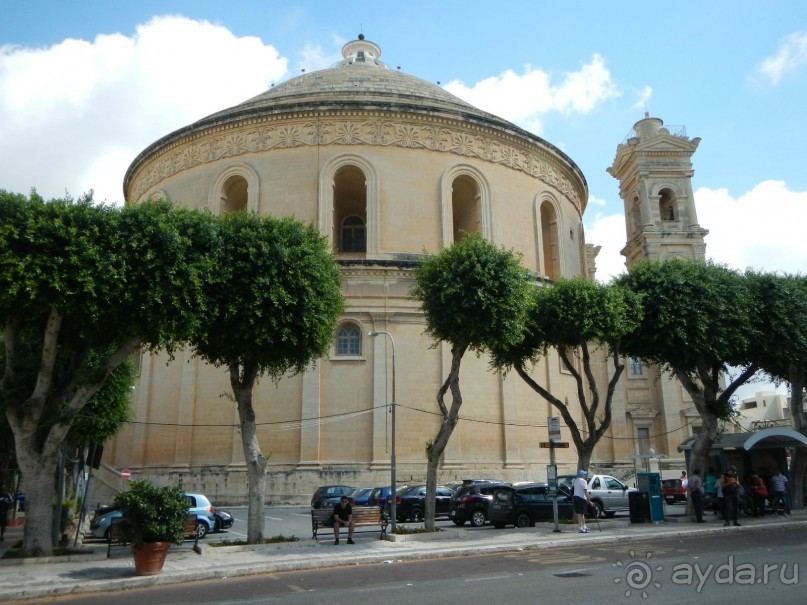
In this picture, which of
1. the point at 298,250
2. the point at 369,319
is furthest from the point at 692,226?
the point at 298,250

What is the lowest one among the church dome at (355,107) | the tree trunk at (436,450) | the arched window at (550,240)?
the tree trunk at (436,450)

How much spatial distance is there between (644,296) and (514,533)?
8305 millimetres

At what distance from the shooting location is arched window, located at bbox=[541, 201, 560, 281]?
32.4 metres

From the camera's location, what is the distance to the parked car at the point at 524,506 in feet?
61.8

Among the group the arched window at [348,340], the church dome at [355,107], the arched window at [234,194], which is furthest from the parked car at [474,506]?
the church dome at [355,107]

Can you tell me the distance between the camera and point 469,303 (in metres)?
17.5

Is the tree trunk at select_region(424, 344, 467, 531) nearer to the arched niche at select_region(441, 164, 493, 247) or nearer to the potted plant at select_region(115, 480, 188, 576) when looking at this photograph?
the potted plant at select_region(115, 480, 188, 576)

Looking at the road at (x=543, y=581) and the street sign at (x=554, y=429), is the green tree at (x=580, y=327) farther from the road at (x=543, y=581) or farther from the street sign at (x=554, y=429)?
the road at (x=543, y=581)

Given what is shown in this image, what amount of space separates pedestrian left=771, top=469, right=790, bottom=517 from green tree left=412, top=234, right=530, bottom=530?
8796 millimetres

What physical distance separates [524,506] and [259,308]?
9092 mm

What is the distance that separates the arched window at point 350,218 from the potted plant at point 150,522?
64.0ft

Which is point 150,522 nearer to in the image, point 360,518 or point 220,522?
point 360,518

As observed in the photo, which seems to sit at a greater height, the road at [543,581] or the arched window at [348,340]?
the arched window at [348,340]

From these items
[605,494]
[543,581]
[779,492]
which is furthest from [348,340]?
[543,581]
